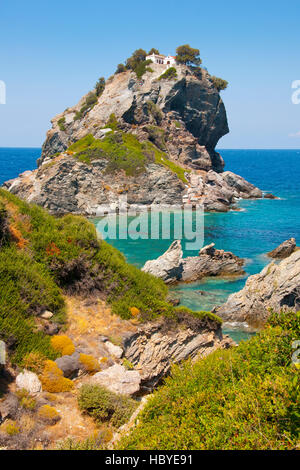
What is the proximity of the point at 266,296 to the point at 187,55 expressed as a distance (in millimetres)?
90080

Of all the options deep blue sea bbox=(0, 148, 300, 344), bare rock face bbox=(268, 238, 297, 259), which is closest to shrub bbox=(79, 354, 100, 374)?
deep blue sea bbox=(0, 148, 300, 344)

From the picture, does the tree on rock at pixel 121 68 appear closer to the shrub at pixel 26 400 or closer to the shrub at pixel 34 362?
the shrub at pixel 34 362

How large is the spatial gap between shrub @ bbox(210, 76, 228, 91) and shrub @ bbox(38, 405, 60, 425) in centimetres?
10658

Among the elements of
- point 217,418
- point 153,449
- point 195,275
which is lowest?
point 195,275

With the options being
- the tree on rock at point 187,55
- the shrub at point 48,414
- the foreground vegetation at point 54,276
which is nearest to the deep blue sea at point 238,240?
the foreground vegetation at point 54,276

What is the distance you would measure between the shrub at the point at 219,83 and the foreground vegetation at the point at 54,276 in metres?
96.6

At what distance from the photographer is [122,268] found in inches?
746

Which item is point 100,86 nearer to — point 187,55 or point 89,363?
point 187,55

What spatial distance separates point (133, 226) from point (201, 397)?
5114 centimetres

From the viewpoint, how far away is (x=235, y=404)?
26.6 feet

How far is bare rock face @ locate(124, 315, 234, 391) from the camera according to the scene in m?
15.1

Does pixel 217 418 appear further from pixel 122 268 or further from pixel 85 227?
pixel 85 227
